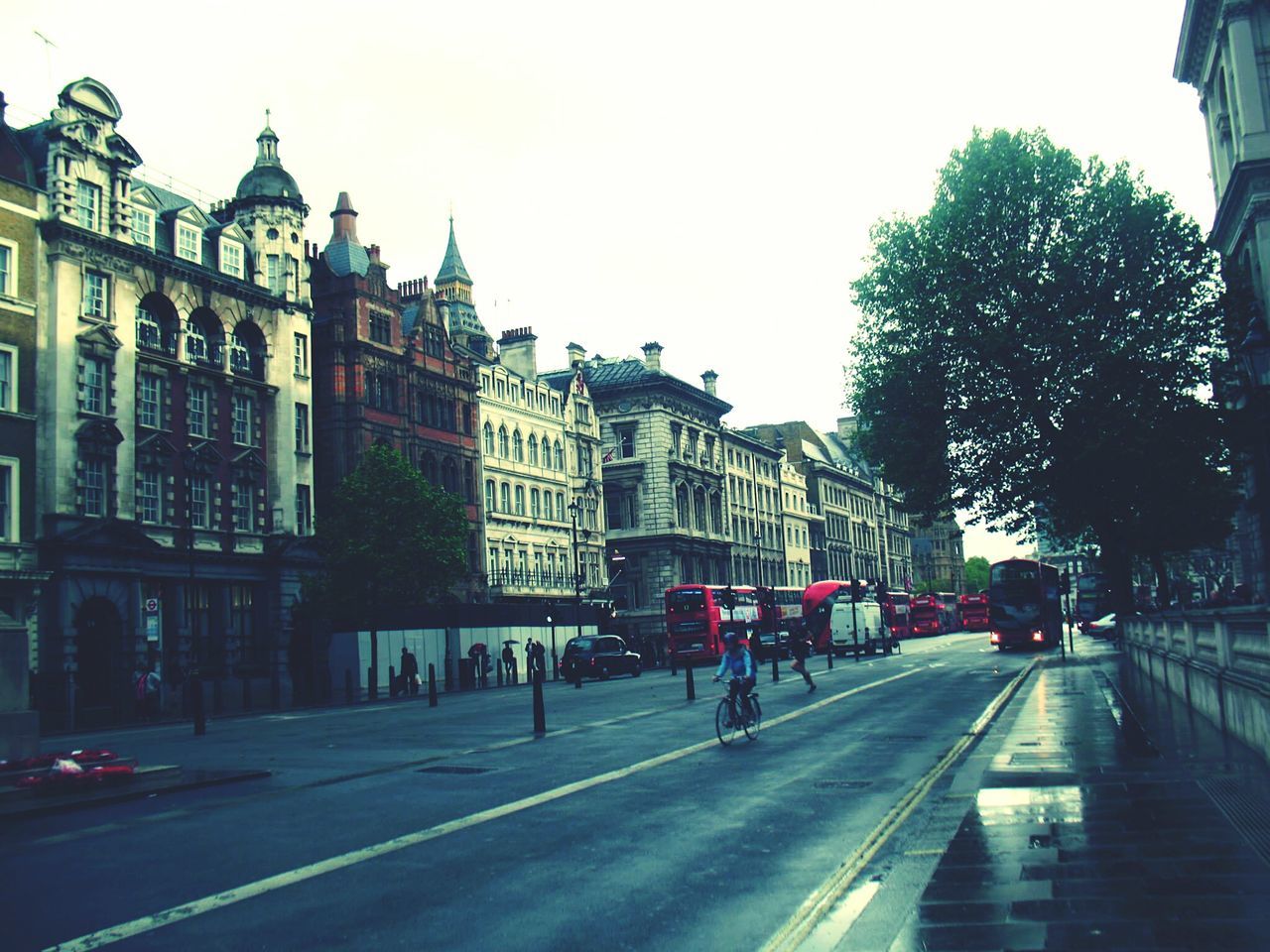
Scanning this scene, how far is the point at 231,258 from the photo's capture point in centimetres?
4519

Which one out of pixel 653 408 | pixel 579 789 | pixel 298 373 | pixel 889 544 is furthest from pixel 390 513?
pixel 889 544

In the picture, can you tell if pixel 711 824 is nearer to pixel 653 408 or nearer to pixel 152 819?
pixel 152 819

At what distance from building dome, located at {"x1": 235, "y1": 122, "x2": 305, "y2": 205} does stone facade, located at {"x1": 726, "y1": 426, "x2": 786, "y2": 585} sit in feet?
161

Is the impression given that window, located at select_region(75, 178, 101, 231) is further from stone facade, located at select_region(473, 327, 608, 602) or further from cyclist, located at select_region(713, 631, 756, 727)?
cyclist, located at select_region(713, 631, 756, 727)

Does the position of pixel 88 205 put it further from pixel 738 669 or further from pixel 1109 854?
pixel 1109 854

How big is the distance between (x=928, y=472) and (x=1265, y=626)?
25622 mm

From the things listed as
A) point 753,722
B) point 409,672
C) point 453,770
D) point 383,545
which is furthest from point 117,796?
point 409,672

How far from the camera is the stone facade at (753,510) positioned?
92750 millimetres

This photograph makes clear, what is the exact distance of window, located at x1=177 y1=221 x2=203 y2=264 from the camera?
4250cm

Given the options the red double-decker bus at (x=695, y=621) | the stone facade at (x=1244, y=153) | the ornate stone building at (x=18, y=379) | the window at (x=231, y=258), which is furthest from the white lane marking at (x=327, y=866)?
the red double-decker bus at (x=695, y=621)

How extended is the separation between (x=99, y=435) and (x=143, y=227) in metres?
8.45

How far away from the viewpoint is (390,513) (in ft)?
138

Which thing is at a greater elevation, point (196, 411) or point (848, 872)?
point (196, 411)

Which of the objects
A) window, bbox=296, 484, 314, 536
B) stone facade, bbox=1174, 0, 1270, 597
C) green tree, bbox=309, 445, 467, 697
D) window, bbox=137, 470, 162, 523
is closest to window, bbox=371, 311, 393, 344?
window, bbox=296, 484, 314, 536
